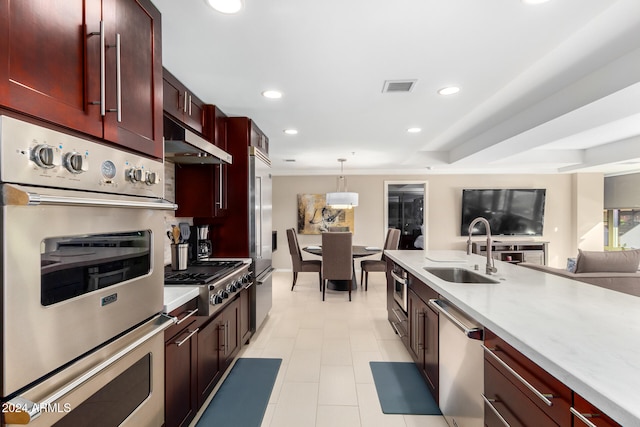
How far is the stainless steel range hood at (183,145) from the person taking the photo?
186 cm

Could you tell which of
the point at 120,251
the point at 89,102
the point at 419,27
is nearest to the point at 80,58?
the point at 89,102

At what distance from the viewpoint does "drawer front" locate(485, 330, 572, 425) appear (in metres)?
0.87

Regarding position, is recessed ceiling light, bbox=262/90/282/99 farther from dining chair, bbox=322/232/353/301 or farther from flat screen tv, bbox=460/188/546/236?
flat screen tv, bbox=460/188/546/236

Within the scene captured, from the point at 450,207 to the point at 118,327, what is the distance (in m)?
6.83

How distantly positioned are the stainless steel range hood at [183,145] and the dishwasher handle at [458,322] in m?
1.84

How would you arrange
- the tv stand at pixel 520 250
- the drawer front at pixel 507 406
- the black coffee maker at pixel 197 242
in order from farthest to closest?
the tv stand at pixel 520 250 → the black coffee maker at pixel 197 242 → the drawer front at pixel 507 406

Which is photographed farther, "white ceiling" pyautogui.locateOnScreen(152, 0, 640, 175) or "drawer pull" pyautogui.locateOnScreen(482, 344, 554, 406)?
"white ceiling" pyautogui.locateOnScreen(152, 0, 640, 175)

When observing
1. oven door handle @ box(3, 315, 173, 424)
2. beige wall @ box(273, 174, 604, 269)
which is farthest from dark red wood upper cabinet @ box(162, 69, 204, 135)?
beige wall @ box(273, 174, 604, 269)

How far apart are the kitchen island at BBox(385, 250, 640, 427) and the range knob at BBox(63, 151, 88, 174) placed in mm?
1544

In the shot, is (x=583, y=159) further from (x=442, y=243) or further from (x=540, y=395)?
(x=540, y=395)

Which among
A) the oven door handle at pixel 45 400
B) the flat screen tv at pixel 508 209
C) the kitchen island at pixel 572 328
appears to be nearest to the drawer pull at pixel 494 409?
the kitchen island at pixel 572 328

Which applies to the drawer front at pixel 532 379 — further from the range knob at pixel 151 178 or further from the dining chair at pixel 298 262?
the dining chair at pixel 298 262

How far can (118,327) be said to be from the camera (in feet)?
3.64

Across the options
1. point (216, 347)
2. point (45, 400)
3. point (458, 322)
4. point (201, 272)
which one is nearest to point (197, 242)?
point (201, 272)
